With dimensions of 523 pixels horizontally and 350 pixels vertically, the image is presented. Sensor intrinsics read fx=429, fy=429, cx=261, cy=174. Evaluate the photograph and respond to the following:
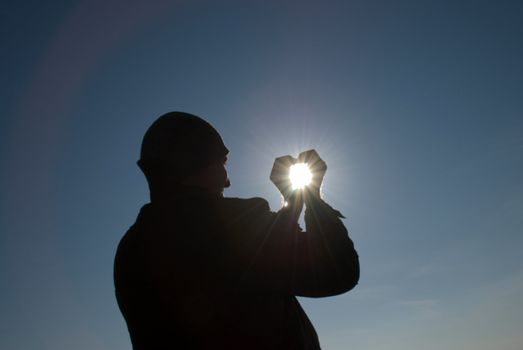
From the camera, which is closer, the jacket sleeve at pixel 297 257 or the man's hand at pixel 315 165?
the jacket sleeve at pixel 297 257

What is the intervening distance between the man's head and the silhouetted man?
0.09 meters

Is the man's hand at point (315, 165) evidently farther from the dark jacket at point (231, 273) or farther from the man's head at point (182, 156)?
the man's head at point (182, 156)

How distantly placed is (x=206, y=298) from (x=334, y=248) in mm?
960

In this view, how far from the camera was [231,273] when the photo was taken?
9.64ft

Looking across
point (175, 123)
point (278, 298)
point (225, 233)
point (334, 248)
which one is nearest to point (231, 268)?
point (225, 233)

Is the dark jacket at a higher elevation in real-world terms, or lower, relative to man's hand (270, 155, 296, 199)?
lower

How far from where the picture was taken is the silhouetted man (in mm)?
2928

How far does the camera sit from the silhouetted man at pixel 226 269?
115 inches

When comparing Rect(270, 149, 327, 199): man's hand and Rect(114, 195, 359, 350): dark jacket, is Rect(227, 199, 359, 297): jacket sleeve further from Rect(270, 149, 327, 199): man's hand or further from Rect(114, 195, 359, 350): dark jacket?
Rect(270, 149, 327, 199): man's hand

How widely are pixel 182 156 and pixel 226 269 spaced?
1.07 metres

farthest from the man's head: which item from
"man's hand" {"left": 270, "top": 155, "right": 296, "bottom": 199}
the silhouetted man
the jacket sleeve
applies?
the jacket sleeve

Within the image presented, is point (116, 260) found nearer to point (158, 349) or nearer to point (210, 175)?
point (158, 349)

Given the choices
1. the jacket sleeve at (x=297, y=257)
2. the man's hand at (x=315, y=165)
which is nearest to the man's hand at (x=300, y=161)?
the man's hand at (x=315, y=165)

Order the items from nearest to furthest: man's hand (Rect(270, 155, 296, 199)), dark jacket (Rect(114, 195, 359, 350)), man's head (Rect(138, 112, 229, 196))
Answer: dark jacket (Rect(114, 195, 359, 350)) < man's head (Rect(138, 112, 229, 196)) < man's hand (Rect(270, 155, 296, 199))
